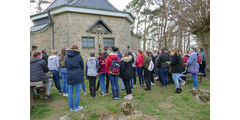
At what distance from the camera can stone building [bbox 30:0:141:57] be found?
40.6 feet

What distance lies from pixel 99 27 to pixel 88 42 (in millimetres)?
1640

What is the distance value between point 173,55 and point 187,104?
1987 mm

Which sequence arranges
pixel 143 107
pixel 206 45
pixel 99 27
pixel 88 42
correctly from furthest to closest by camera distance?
pixel 99 27, pixel 88 42, pixel 206 45, pixel 143 107

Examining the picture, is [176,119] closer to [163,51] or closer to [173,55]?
[173,55]

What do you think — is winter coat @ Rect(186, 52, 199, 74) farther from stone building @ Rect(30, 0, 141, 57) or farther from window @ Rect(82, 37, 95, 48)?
window @ Rect(82, 37, 95, 48)

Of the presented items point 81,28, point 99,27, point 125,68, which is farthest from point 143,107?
point 99,27

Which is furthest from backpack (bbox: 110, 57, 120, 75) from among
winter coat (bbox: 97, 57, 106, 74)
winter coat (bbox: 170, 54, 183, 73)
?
winter coat (bbox: 170, 54, 183, 73)

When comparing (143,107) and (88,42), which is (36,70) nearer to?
(143,107)

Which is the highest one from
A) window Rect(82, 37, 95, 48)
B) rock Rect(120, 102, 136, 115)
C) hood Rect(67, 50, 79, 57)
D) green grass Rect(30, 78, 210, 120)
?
window Rect(82, 37, 95, 48)

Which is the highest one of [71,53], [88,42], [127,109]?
[88,42]

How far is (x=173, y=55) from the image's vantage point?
6.37 meters

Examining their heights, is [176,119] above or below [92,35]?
below

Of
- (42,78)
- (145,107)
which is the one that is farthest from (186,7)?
(42,78)

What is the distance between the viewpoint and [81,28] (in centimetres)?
1270
